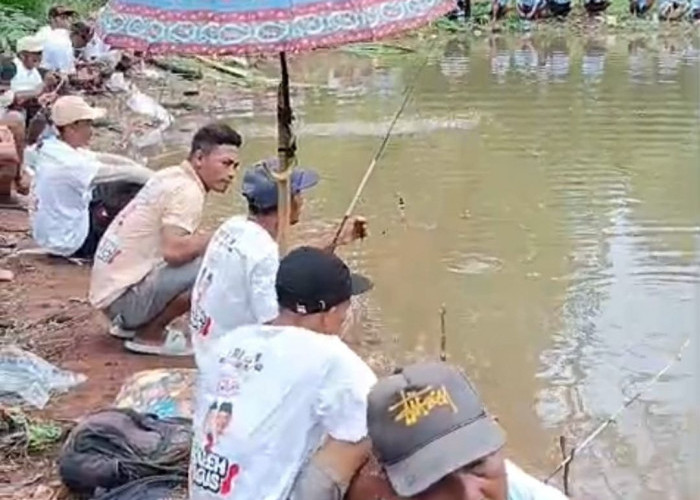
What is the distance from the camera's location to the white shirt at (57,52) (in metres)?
11.6

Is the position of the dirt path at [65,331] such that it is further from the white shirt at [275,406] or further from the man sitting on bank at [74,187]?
the white shirt at [275,406]

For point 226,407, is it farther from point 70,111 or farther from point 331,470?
point 70,111

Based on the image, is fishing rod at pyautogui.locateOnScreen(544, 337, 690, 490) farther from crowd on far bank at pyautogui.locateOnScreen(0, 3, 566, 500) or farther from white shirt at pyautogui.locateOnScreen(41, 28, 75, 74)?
white shirt at pyautogui.locateOnScreen(41, 28, 75, 74)

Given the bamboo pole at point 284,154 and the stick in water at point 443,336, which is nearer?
the bamboo pole at point 284,154

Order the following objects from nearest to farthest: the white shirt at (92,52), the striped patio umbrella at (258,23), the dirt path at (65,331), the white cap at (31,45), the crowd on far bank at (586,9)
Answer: the striped patio umbrella at (258,23) < the dirt path at (65,331) < the white cap at (31,45) < the white shirt at (92,52) < the crowd on far bank at (586,9)

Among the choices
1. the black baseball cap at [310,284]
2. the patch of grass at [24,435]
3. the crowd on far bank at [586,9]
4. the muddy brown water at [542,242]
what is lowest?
the crowd on far bank at [586,9]

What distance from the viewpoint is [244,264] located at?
14.7 ft

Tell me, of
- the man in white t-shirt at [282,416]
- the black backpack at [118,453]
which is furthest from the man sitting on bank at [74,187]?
the man in white t-shirt at [282,416]

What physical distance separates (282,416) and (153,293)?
322 cm

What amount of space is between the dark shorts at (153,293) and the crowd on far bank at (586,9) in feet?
62.8

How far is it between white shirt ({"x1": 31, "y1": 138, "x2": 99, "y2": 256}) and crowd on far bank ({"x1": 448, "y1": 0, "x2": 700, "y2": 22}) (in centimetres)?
1771

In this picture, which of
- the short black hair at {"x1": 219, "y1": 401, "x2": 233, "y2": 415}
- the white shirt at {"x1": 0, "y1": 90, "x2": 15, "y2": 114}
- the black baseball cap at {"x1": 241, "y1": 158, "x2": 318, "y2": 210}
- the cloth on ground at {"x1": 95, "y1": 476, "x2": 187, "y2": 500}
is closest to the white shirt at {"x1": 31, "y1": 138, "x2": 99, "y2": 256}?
the white shirt at {"x1": 0, "y1": 90, "x2": 15, "y2": 114}

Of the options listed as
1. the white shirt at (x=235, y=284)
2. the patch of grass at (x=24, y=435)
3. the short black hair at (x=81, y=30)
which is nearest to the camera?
the white shirt at (x=235, y=284)

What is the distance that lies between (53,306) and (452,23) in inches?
724
